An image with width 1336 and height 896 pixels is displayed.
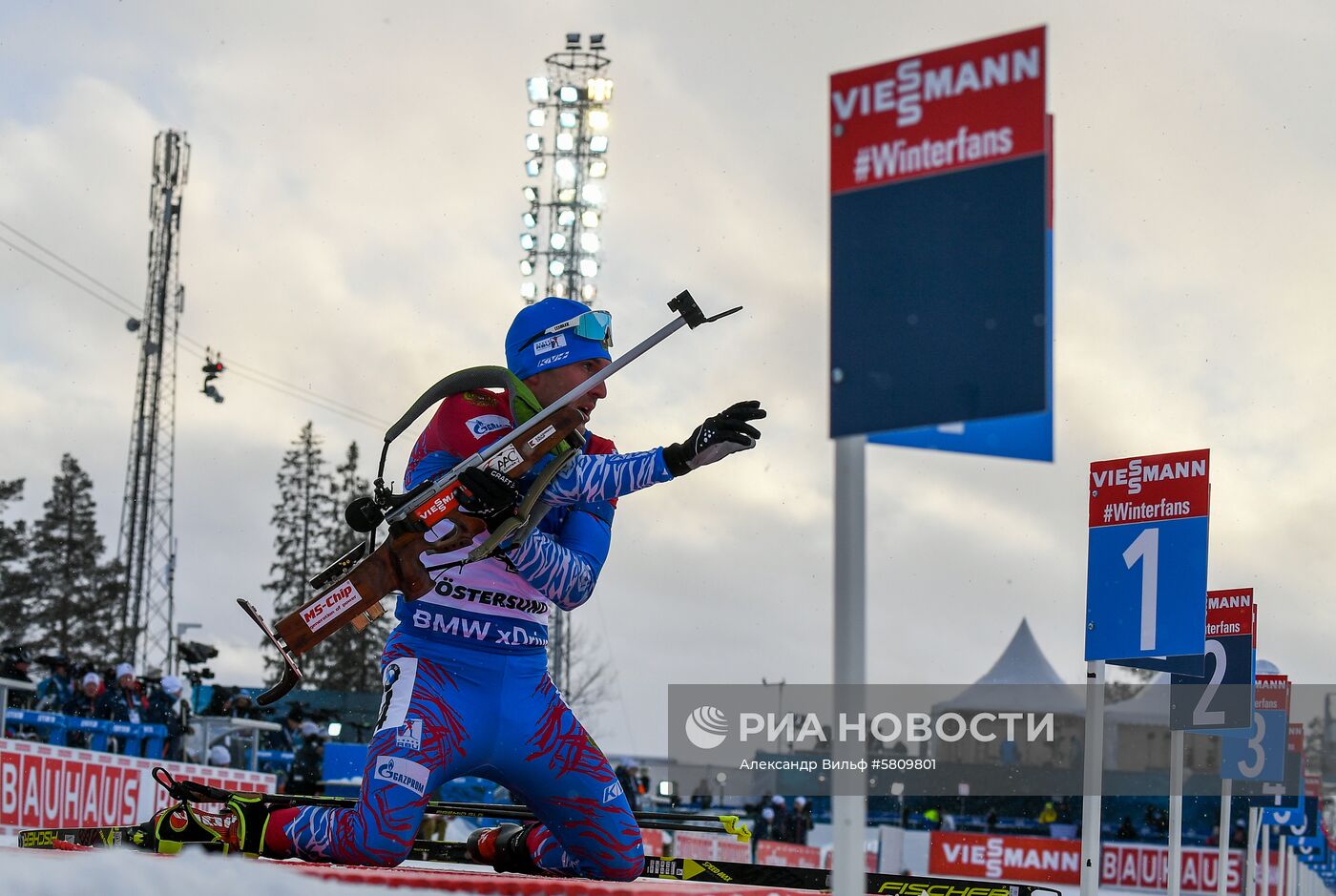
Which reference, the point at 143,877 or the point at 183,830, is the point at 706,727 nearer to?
the point at 183,830

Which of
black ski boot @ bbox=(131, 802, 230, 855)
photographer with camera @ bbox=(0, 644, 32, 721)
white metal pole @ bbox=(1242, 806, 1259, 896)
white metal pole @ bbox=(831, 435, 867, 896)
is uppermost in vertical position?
white metal pole @ bbox=(831, 435, 867, 896)

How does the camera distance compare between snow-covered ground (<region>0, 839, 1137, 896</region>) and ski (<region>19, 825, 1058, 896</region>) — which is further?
ski (<region>19, 825, 1058, 896</region>)

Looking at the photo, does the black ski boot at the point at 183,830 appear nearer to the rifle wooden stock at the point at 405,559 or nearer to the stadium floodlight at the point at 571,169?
the rifle wooden stock at the point at 405,559

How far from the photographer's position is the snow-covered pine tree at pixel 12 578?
5097 centimetres

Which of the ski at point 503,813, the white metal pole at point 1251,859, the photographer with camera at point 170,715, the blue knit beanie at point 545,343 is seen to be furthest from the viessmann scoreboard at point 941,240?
the photographer with camera at point 170,715

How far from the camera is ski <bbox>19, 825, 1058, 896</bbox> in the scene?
469cm

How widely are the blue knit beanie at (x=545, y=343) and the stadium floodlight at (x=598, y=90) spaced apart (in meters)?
23.7

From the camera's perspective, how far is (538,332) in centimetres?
502

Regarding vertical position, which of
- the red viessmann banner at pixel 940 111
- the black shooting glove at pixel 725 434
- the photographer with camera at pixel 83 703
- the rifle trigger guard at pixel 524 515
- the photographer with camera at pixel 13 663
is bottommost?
the photographer with camera at pixel 83 703

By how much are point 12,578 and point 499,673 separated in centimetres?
5239

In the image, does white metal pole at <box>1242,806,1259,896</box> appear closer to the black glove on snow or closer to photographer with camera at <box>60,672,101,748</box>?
the black glove on snow

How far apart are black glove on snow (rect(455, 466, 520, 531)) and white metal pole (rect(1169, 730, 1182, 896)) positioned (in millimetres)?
5078

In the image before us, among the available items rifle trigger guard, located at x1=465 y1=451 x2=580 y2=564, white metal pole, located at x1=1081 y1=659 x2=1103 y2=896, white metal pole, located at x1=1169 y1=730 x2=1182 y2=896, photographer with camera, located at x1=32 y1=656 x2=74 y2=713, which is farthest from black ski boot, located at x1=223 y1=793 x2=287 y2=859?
photographer with camera, located at x1=32 y1=656 x2=74 y2=713

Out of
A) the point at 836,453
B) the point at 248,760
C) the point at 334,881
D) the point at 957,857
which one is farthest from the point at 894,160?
the point at 957,857
